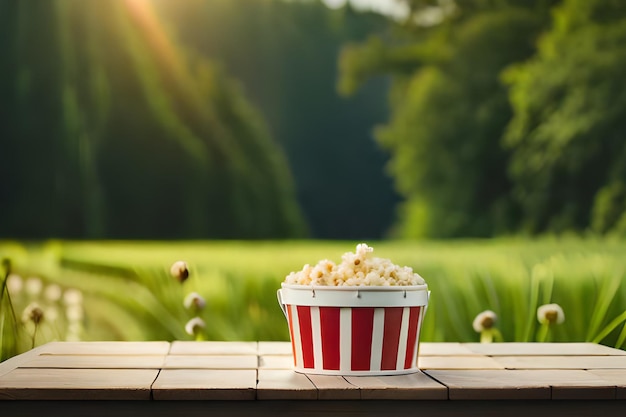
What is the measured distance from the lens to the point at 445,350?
239 cm

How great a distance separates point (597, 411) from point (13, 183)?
19.9 ft

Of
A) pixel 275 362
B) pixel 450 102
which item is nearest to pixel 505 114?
pixel 450 102

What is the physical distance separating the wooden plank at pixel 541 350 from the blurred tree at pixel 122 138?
5090 millimetres

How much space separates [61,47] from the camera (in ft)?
23.7

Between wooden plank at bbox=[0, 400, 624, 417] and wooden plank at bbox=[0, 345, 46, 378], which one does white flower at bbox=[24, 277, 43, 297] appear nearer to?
wooden plank at bbox=[0, 345, 46, 378]

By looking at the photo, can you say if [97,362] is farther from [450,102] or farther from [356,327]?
[450,102]

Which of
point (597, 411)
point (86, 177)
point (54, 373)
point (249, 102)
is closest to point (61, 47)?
point (86, 177)

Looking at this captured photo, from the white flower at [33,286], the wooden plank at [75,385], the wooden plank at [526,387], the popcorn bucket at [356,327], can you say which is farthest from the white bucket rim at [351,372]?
the white flower at [33,286]

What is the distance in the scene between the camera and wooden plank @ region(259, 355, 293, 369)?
6.61 feet

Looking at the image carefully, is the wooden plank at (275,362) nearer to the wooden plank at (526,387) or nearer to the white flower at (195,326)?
the wooden plank at (526,387)

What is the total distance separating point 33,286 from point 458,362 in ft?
6.46

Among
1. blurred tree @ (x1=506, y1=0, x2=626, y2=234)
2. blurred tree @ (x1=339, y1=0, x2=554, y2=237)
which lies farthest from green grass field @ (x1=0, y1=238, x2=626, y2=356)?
blurred tree @ (x1=339, y1=0, x2=554, y2=237)

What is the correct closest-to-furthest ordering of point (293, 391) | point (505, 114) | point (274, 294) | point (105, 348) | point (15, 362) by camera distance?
1. point (293, 391)
2. point (15, 362)
3. point (105, 348)
4. point (274, 294)
5. point (505, 114)

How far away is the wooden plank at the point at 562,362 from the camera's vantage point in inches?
79.7
